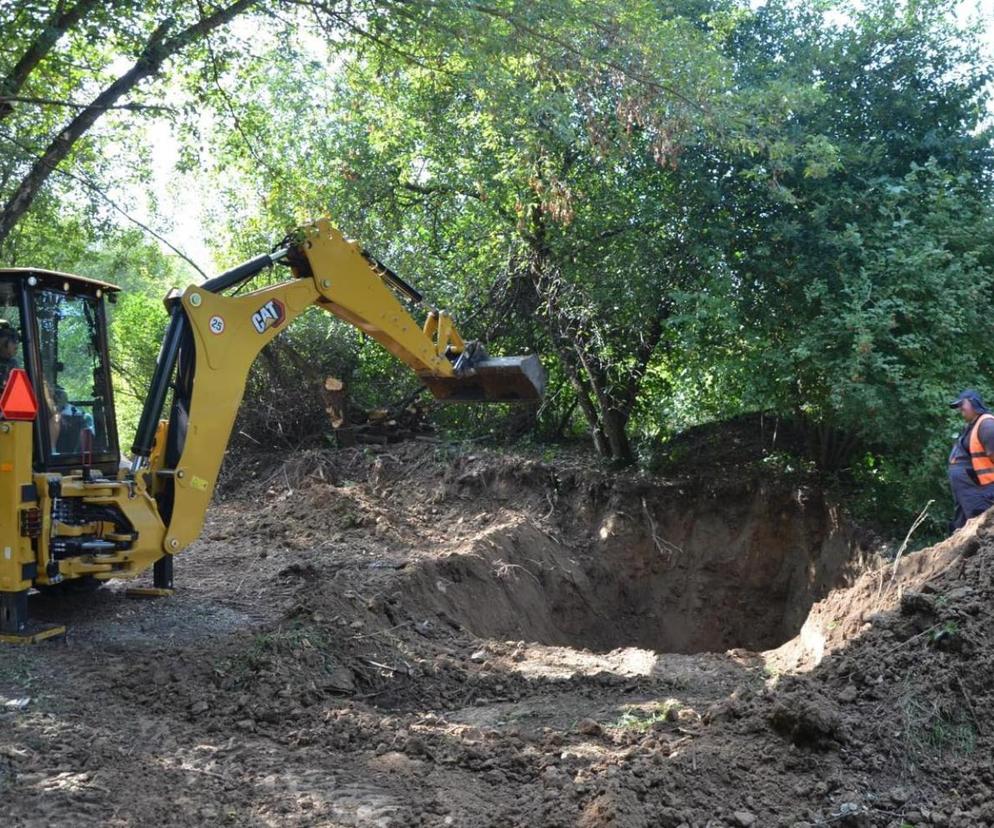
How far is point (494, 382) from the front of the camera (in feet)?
27.9

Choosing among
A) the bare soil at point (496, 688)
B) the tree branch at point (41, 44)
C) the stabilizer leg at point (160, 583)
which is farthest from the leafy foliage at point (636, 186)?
the stabilizer leg at point (160, 583)

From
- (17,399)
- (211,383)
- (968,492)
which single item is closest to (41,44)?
(211,383)

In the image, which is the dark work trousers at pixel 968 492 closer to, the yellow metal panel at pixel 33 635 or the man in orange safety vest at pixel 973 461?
the man in orange safety vest at pixel 973 461

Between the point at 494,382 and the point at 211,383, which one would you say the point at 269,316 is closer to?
the point at 211,383

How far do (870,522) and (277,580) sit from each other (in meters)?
6.26

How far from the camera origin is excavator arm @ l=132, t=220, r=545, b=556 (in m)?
7.04

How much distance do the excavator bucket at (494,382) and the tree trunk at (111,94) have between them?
3.76 m

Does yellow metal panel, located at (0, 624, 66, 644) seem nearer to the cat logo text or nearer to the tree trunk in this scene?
the cat logo text

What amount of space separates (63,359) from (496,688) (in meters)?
3.96

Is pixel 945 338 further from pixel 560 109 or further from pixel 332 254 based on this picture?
pixel 332 254

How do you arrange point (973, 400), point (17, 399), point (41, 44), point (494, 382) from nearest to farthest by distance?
1. point (17, 399)
2. point (41, 44)
3. point (973, 400)
4. point (494, 382)

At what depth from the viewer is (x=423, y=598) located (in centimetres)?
866

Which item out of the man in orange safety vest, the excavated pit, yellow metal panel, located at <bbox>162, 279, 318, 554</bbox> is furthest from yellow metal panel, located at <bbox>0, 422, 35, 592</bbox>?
the man in orange safety vest

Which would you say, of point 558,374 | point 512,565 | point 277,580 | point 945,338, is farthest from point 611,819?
point 558,374
